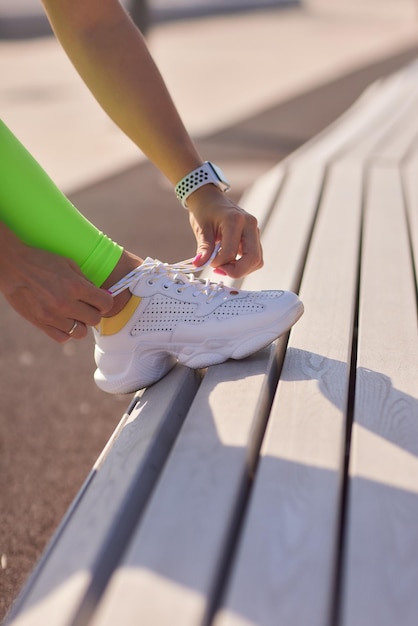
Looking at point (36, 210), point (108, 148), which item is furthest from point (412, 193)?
point (108, 148)

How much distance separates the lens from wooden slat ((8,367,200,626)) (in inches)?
40.5

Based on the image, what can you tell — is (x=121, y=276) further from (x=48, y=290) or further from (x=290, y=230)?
(x=290, y=230)

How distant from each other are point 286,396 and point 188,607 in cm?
58

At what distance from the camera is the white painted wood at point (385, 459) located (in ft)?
3.30

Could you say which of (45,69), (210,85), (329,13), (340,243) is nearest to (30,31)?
(45,69)

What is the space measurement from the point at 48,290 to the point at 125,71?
63 centimetres

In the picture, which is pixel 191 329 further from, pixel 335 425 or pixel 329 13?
pixel 329 13

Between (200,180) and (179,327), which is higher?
(200,180)

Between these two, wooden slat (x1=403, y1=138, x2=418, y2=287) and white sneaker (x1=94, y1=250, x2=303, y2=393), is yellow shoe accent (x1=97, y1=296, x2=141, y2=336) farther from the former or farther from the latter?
wooden slat (x1=403, y1=138, x2=418, y2=287)

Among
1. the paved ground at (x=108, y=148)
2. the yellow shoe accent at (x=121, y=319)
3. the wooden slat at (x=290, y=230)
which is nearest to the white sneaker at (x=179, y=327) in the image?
the yellow shoe accent at (x=121, y=319)

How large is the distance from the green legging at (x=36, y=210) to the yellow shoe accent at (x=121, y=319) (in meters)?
0.15

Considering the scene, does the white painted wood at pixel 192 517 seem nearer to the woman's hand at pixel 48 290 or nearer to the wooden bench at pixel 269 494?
the wooden bench at pixel 269 494

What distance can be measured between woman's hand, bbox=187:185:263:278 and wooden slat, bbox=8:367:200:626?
0.80 ft

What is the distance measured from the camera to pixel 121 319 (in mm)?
1685
